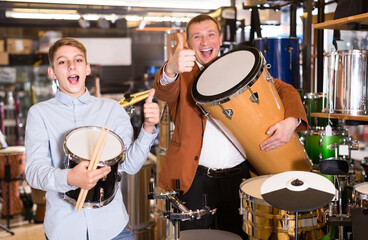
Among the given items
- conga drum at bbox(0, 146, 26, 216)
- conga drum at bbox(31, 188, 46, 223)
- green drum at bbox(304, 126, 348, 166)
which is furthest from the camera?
conga drum at bbox(0, 146, 26, 216)

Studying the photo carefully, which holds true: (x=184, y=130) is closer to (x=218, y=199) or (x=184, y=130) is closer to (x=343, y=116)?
(x=218, y=199)

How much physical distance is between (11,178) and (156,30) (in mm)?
3293

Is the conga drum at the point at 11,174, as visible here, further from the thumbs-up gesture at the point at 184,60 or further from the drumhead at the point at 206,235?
the thumbs-up gesture at the point at 184,60

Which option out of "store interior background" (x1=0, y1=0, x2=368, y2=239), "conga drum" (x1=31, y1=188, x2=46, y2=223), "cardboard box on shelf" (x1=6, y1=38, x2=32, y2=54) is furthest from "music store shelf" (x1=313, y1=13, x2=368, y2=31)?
"cardboard box on shelf" (x1=6, y1=38, x2=32, y2=54)

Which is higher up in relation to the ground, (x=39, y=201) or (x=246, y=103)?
(x=246, y=103)

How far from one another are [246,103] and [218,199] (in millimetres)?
698

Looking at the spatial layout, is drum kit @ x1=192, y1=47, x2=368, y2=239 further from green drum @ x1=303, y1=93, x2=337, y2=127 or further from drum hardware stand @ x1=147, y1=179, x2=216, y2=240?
green drum @ x1=303, y1=93, x2=337, y2=127

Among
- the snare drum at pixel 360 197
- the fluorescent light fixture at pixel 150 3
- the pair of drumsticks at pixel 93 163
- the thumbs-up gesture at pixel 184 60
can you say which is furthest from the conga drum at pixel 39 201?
the snare drum at pixel 360 197

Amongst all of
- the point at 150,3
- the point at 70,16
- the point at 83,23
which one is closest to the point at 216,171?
the point at 150,3

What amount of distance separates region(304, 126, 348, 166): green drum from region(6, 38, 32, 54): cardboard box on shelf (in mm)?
5419

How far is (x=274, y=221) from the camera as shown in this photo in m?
2.15

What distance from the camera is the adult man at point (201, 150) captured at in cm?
243

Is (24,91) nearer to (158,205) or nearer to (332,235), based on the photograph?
(158,205)

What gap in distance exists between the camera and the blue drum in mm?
3346
